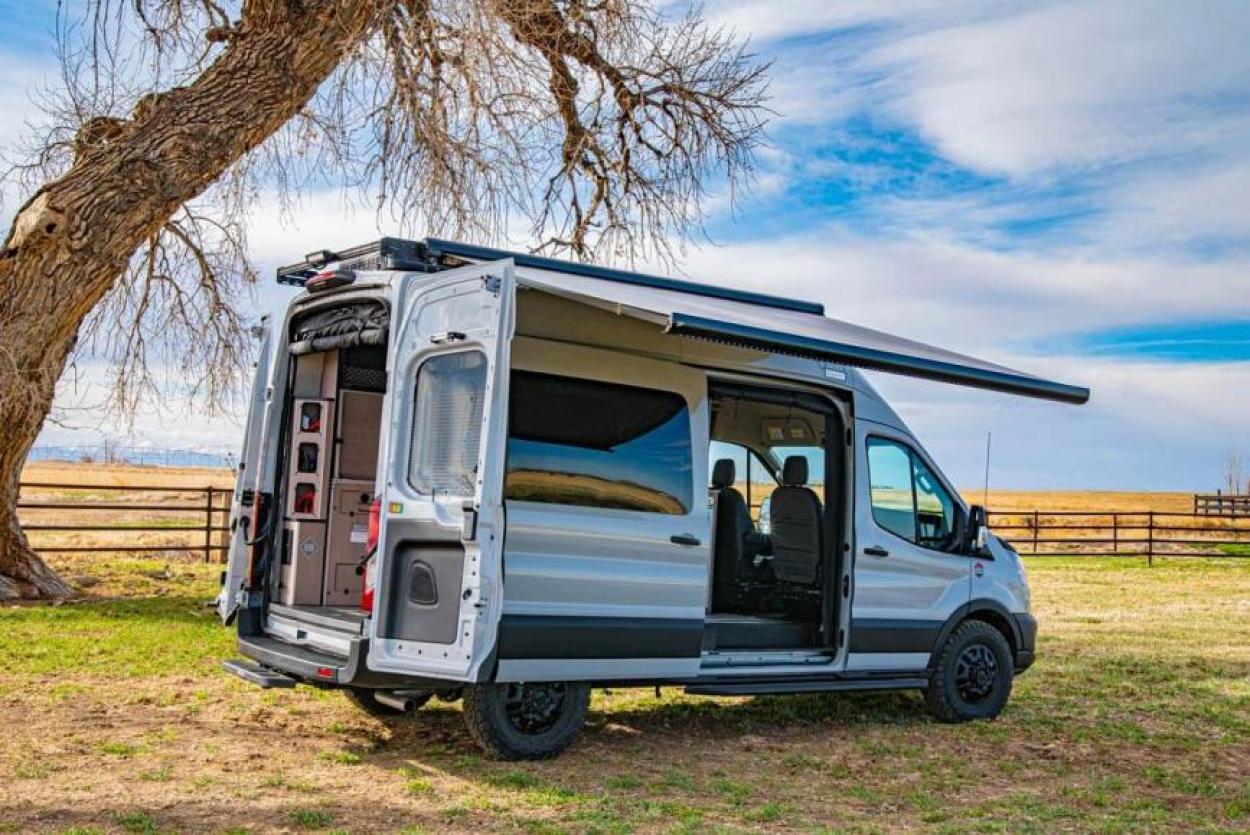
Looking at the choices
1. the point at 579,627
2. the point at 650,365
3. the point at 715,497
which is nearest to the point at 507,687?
the point at 579,627

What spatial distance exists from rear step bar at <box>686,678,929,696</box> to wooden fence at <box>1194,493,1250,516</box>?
35533 millimetres

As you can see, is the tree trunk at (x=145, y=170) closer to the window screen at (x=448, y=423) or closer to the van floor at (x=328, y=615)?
the van floor at (x=328, y=615)

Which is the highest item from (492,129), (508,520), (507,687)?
(492,129)

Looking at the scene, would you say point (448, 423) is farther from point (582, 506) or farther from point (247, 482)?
point (247, 482)

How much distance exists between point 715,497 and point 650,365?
180cm

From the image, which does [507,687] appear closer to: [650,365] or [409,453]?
[409,453]

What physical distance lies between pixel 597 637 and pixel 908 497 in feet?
9.26

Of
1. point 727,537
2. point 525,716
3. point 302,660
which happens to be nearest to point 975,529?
point 727,537

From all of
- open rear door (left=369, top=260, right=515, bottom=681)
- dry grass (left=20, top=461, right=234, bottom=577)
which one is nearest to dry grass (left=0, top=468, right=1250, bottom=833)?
open rear door (left=369, top=260, right=515, bottom=681)

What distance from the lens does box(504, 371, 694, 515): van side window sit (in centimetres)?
671

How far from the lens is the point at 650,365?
289 inches

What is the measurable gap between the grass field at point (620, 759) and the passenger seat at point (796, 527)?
3.34ft

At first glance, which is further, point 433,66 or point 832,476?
point 433,66

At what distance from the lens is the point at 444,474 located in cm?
659
